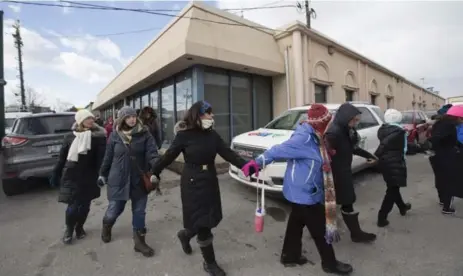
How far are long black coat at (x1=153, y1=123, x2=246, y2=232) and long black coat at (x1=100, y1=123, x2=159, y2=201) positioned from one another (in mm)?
702

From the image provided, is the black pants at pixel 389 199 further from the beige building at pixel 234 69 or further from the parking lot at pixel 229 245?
the beige building at pixel 234 69

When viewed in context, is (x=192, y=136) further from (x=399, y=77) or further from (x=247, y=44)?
(x=399, y=77)

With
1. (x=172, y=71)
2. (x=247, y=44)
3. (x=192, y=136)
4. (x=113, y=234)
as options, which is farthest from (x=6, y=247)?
(x=247, y=44)

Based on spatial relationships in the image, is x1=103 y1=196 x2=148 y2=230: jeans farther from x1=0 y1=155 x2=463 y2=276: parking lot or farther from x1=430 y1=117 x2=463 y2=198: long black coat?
x1=430 y1=117 x2=463 y2=198: long black coat

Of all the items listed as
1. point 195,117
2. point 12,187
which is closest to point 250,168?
point 195,117

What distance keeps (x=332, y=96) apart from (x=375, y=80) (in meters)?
6.59

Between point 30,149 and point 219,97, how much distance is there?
5.43m

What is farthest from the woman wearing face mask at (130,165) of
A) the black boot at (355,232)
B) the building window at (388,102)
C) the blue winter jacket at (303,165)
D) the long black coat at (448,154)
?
the building window at (388,102)

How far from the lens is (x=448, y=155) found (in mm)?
4086

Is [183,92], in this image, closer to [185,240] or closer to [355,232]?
[185,240]

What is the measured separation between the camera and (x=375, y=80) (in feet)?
55.1

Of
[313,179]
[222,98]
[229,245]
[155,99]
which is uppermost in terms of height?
[155,99]

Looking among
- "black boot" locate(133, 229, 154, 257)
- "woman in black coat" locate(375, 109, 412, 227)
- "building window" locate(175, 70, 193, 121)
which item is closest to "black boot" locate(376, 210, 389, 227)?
"woman in black coat" locate(375, 109, 412, 227)

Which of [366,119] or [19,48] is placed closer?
[366,119]
